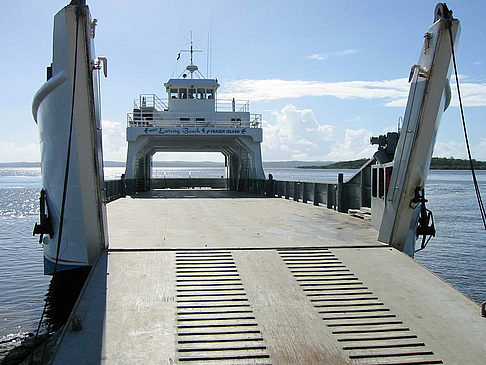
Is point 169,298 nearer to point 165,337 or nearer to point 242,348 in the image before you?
point 165,337

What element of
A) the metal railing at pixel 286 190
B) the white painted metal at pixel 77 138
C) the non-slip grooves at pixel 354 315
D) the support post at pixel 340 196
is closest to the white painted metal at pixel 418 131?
the non-slip grooves at pixel 354 315

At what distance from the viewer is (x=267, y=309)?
16.4 ft

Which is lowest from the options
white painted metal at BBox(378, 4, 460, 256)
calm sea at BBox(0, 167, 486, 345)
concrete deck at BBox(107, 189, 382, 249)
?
calm sea at BBox(0, 167, 486, 345)

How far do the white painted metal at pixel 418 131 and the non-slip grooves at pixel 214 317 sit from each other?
8.71 ft

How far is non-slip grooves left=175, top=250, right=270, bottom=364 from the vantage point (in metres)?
4.16

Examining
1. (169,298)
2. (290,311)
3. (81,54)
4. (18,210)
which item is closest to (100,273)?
(169,298)

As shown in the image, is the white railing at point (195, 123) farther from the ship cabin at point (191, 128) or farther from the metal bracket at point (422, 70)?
the metal bracket at point (422, 70)

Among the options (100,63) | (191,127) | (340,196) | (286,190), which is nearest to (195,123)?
(191,127)

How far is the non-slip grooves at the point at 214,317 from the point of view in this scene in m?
4.16

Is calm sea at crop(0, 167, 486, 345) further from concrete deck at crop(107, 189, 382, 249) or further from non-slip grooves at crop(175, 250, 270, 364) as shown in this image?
non-slip grooves at crop(175, 250, 270, 364)

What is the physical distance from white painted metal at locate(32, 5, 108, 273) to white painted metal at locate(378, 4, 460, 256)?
13.9 ft

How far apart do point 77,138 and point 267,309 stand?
3.24m

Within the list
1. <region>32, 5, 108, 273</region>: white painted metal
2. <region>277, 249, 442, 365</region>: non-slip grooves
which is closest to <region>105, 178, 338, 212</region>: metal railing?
<region>277, 249, 442, 365</region>: non-slip grooves

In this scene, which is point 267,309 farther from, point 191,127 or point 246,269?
point 191,127
